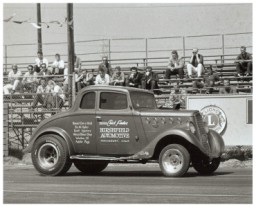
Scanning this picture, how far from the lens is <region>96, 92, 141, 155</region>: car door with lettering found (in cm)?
1622

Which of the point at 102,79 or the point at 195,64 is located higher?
the point at 195,64

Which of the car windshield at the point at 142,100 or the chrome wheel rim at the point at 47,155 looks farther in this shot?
the chrome wheel rim at the point at 47,155

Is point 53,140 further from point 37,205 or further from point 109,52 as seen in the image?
point 109,52

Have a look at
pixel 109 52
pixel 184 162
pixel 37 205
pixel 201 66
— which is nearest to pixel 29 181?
pixel 184 162

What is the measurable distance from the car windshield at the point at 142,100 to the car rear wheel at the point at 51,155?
175 centimetres

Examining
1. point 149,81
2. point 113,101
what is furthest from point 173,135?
point 149,81

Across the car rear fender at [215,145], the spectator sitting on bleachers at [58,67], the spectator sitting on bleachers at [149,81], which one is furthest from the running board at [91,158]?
the spectator sitting on bleachers at [58,67]

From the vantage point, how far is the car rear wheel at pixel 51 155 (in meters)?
16.4

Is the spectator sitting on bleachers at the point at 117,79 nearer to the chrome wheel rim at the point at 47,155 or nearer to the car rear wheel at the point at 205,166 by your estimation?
the chrome wheel rim at the point at 47,155

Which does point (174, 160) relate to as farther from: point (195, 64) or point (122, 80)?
point (195, 64)

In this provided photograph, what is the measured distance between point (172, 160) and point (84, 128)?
6.76 ft

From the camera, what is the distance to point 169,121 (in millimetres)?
16109

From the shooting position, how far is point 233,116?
821 inches

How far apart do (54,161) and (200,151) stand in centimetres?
314
